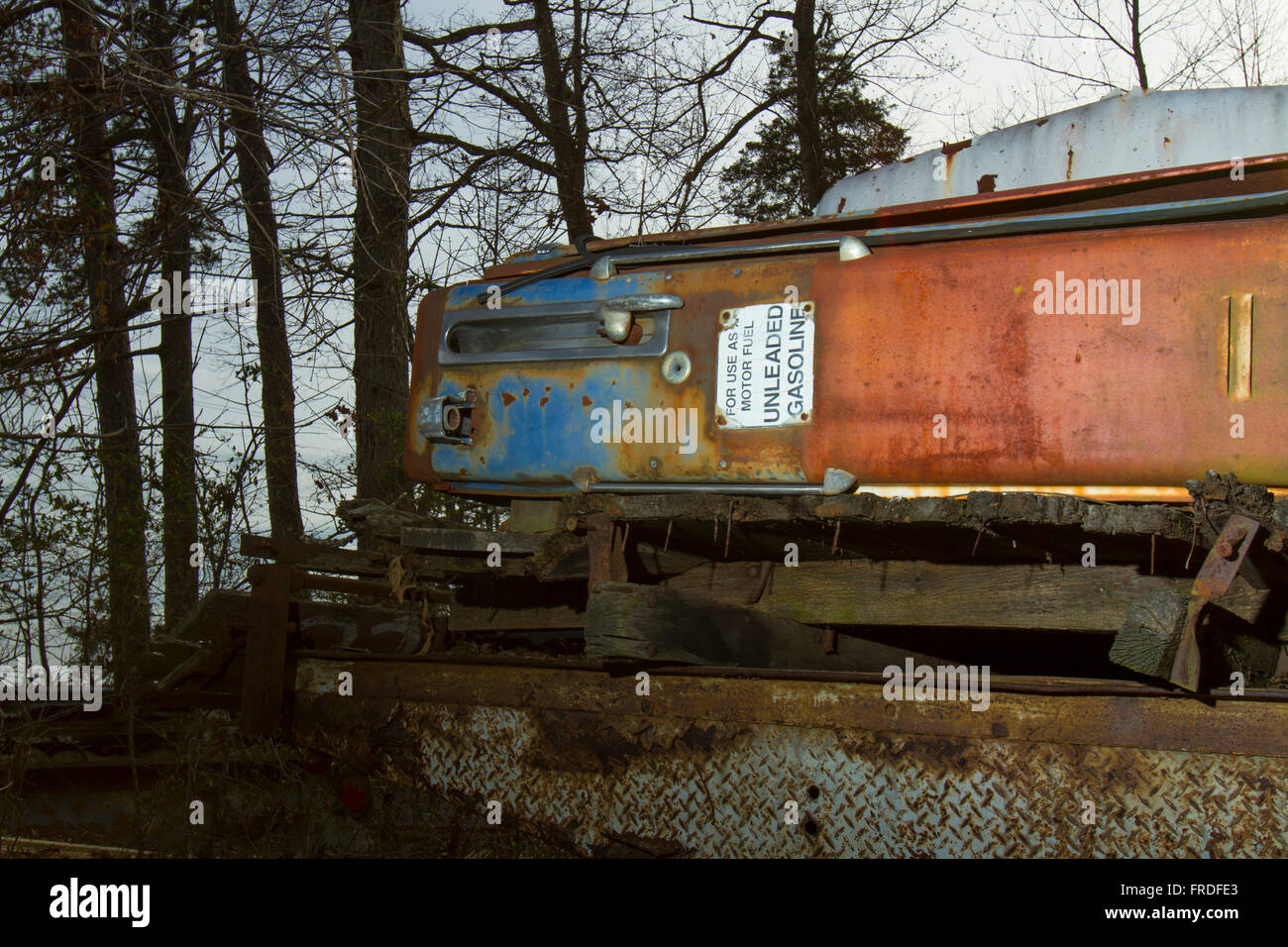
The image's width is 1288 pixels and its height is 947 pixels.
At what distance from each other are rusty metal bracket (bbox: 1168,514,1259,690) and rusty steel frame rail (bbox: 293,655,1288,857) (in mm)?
308

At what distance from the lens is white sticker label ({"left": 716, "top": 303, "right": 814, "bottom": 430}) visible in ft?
9.12

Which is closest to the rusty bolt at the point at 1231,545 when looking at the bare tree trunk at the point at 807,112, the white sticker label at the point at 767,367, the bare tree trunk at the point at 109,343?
the white sticker label at the point at 767,367

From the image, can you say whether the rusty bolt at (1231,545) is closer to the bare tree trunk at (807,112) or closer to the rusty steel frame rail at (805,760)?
the rusty steel frame rail at (805,760)

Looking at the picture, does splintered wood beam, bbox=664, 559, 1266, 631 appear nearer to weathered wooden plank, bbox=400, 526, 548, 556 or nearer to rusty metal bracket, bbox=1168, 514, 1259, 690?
rusty metal bracket, bbox=1168, 514, 1259, 690

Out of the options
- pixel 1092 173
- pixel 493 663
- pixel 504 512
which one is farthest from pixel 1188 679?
pixel 504 512

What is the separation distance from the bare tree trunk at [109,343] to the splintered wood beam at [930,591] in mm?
3781

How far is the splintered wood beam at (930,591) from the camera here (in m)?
2.60

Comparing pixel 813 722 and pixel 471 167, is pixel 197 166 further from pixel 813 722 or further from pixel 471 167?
pixel 813 722

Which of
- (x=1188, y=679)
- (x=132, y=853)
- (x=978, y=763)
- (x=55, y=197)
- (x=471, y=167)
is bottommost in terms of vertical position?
(x=132, y=853)

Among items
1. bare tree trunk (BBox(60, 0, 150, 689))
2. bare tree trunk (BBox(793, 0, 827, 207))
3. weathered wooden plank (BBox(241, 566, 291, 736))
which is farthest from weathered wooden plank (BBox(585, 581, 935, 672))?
bare tree trunk (BBox(793, 0, 827, 207))

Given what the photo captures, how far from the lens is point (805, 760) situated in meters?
2.80

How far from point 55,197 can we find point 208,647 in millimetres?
4308

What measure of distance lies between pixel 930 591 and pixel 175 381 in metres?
8.75
